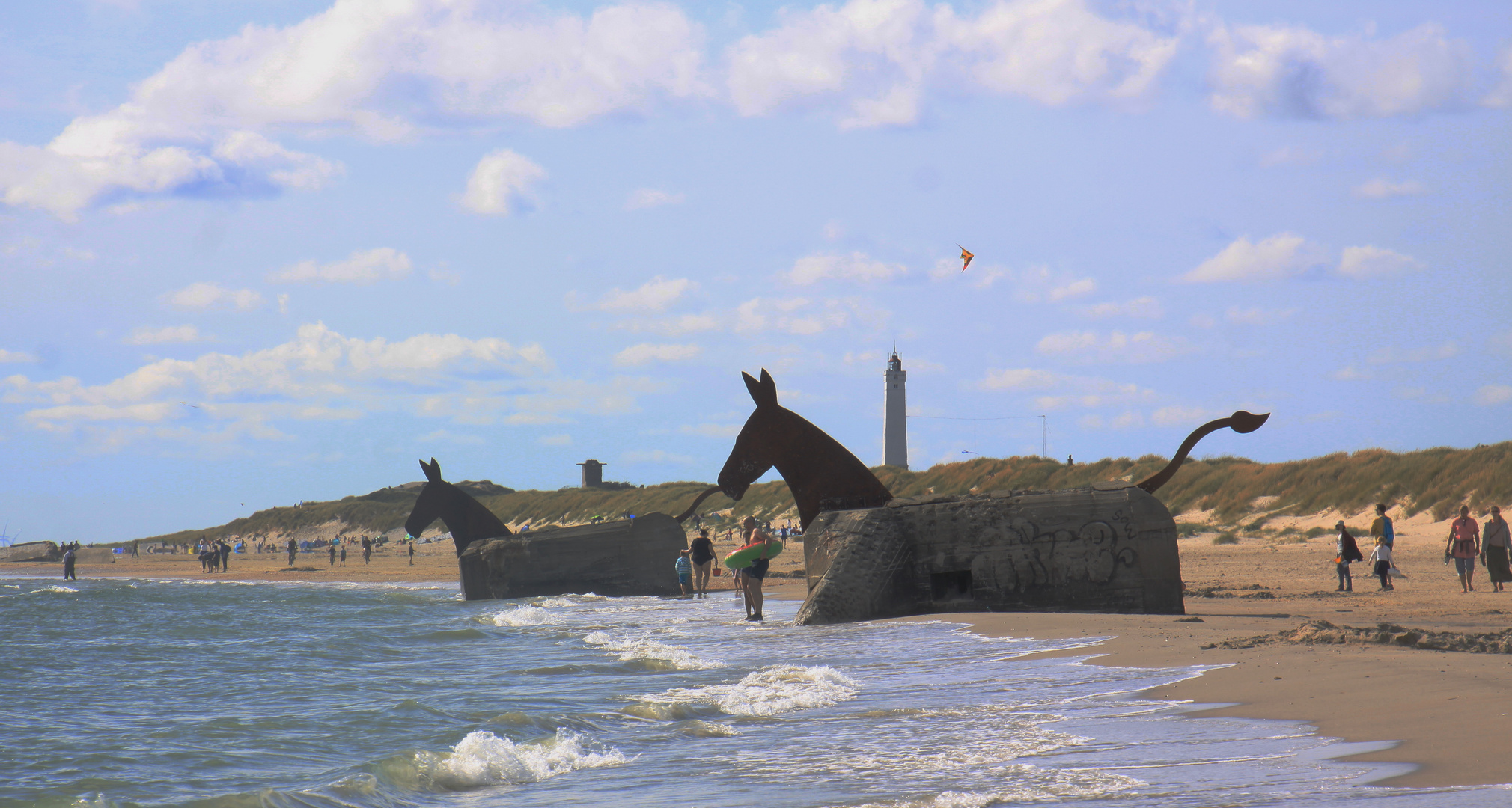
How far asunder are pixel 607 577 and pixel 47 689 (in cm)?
991

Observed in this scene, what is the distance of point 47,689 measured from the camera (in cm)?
1156

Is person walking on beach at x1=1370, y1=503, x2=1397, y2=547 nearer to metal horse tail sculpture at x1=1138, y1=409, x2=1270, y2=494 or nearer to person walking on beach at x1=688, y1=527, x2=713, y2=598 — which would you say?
metal horse tail sculpture at x1=1138, y1=409, x2=1270, y2=494

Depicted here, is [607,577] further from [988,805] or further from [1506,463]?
[1506,463]

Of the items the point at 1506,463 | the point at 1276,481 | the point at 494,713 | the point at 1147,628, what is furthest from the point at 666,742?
the point at 1276,481

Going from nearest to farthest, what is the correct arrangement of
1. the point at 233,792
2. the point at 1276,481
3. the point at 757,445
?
the point at 233,792, the point at 757,445, the point at 1276,481

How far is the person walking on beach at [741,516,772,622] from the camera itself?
13.6 m

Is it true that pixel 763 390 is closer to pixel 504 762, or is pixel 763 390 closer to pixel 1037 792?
pixel 504 762

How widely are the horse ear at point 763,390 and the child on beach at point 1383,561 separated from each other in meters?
8.53

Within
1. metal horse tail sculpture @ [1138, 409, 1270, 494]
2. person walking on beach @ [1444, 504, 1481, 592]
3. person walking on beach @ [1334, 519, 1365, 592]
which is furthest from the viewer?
person walking on beach @ [1334, 519, 1365, 592]

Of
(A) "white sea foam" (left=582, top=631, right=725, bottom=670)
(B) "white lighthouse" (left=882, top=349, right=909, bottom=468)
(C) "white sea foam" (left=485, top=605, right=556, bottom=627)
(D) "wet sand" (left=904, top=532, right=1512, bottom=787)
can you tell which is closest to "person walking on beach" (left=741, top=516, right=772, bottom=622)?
(A) "white sea foam" (left=582, top=631, right=725, bottom=670)

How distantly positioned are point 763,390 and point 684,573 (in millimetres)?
7506

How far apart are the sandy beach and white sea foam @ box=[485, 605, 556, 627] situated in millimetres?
5271

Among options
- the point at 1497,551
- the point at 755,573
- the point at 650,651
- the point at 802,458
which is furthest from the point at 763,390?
the point at 1497,551

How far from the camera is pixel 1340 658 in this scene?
701cm
